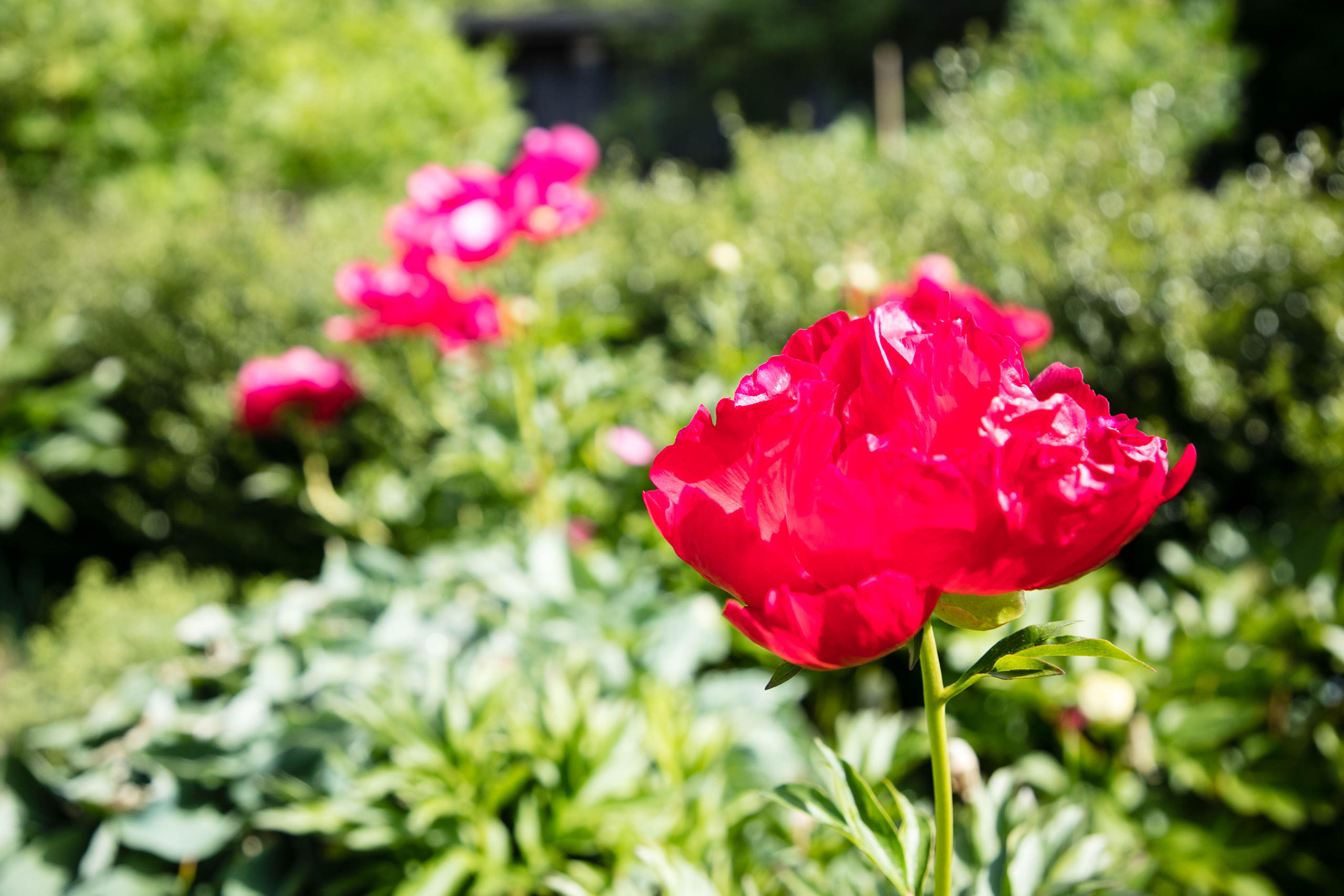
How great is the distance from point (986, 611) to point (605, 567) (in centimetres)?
120

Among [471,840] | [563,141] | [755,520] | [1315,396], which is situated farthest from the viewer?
[1315,396]

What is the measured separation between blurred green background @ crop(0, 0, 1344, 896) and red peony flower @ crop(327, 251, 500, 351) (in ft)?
0.49

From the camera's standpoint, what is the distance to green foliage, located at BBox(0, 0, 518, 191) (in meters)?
5.31

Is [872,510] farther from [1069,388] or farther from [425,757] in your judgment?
[425,757]

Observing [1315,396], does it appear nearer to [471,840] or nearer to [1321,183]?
[1321,183]

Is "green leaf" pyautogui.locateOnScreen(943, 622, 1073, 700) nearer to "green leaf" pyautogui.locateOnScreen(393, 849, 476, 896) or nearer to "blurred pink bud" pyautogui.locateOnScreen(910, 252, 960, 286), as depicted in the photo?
"green leaf" pyautogui.locateOnScreen(393, 849, 476, 896)

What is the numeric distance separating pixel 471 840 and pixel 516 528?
3.01 feet

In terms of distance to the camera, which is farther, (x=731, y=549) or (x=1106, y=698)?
(x=1106, y=698)

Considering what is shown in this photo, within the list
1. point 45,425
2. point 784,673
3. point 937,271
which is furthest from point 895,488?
point 45,425

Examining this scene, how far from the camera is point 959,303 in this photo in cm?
94

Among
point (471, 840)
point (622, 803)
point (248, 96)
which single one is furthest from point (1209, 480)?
point (248, 96)

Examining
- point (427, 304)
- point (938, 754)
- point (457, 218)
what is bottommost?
point (427, 304)

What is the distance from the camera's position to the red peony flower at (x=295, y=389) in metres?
2.14

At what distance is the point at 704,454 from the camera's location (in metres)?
0.51
